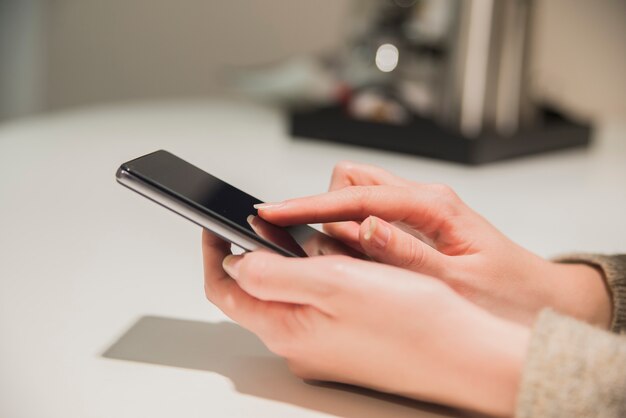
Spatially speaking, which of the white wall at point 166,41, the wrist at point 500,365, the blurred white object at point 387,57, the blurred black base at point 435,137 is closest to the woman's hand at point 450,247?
the wrist at point 500,365

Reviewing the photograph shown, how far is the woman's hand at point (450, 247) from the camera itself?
486 mm

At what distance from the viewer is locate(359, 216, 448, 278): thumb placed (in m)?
0.47

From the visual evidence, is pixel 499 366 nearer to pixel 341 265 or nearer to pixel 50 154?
pixel 341 265

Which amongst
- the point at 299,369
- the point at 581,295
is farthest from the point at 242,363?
the point at 581,295

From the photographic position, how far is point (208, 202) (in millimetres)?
445

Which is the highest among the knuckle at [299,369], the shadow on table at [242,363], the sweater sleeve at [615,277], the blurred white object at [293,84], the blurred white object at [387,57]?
the blurred white object at [387,57]

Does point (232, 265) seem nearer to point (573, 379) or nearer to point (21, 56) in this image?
point (573, 379)

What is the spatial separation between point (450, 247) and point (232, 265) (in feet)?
0.60

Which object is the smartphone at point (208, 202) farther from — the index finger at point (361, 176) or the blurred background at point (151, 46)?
the blurred background at point (151, 46)

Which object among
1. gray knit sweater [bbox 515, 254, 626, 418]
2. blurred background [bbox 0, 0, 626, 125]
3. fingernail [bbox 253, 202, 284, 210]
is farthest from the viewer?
blurred background [bbox 0, 0, 626, 125]

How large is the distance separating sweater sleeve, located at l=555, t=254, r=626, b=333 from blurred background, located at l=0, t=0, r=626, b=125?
1.33 m

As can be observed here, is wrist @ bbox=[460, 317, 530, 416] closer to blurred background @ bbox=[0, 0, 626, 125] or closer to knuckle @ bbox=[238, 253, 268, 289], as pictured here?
knuckle @ bbox=[238, 253, 268, 289]

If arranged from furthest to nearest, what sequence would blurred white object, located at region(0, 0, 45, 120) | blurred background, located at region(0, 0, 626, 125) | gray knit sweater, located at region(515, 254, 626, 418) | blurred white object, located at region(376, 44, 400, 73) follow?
blurred white object, located at region(0, 0, 45, 120), blurred background, located at region(0, 0, 626, 125), blurred white object, located at region(376, 44, 400, 73), gray knit sweater, located at region(515, 254, 626, 418)

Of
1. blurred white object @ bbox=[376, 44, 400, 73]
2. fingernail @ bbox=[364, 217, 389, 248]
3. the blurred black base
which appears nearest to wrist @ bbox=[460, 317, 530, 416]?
fingernail @ bbox=[364, 217, 389, 248]
